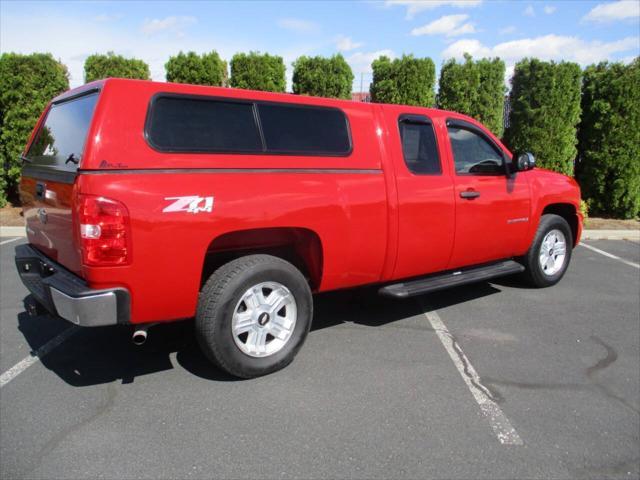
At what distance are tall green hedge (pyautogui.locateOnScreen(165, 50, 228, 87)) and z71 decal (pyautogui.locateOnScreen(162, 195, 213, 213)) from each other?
8.35m

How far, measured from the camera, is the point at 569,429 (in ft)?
9.53

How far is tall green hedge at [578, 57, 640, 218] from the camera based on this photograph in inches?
390

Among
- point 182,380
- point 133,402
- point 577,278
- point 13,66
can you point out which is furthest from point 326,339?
point 13,66

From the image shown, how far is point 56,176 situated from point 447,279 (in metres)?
3.27

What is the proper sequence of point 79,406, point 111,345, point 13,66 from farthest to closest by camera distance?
point 13,66 < point 111,345 < point 79,406

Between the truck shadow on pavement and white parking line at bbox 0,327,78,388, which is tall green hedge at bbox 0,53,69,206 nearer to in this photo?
the truck shadow on pavement

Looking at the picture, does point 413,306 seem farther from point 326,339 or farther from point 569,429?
point 569,429

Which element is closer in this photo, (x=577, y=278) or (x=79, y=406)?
(x=79, y=406)

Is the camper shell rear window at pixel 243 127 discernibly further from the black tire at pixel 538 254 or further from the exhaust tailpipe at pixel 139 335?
the black tire at pixel 538 254

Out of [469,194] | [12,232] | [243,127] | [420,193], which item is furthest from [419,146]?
[12,232]

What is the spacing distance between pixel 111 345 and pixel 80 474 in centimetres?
169

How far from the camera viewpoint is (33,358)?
382 centimetres

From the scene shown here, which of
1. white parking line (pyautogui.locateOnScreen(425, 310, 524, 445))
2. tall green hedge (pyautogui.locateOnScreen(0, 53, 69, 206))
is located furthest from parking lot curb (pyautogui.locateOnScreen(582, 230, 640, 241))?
tall green hedge (pyautogui.locateOnScreen(0, 53, 69, 206))

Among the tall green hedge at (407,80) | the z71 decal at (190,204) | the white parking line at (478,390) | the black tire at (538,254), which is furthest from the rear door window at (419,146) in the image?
the tall green hedge at (407,80)
